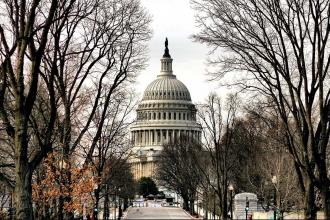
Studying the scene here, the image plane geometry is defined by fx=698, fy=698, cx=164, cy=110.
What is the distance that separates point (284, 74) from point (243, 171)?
44.2m

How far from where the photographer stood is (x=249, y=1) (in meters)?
18.8

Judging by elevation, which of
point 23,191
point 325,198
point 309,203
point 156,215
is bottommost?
point 156,215

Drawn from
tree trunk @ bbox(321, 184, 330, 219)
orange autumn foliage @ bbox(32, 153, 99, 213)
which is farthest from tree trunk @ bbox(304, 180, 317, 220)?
orange autumn foliage @ bbox(32, 153, 99, 213)

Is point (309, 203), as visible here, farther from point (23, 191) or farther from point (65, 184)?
point (65, 184)

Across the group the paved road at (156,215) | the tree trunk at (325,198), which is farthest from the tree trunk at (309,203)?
the paved road at (156,215)

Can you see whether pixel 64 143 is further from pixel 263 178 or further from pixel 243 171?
pixel 243 171

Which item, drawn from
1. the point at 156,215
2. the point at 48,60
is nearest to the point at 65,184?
the point at 48,60

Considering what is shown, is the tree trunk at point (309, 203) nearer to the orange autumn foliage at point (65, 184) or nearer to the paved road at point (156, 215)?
the orange autumn foliage at point (65, 184)

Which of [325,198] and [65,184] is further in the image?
[65,184]

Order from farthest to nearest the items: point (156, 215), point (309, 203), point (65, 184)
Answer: point (156, 215), point (65, 184), point (309, 203)

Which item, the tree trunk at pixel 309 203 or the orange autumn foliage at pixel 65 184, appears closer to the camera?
the tree trunk at pixel 309 203

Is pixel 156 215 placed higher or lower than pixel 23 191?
lower

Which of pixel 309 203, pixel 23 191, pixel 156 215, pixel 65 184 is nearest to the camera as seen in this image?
pixel 23 191

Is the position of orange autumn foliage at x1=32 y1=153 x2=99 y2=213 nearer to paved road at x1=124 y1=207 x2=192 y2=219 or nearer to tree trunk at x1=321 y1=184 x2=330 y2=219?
tree trunk at x1=321 y1=184 x2=330 y2=219
